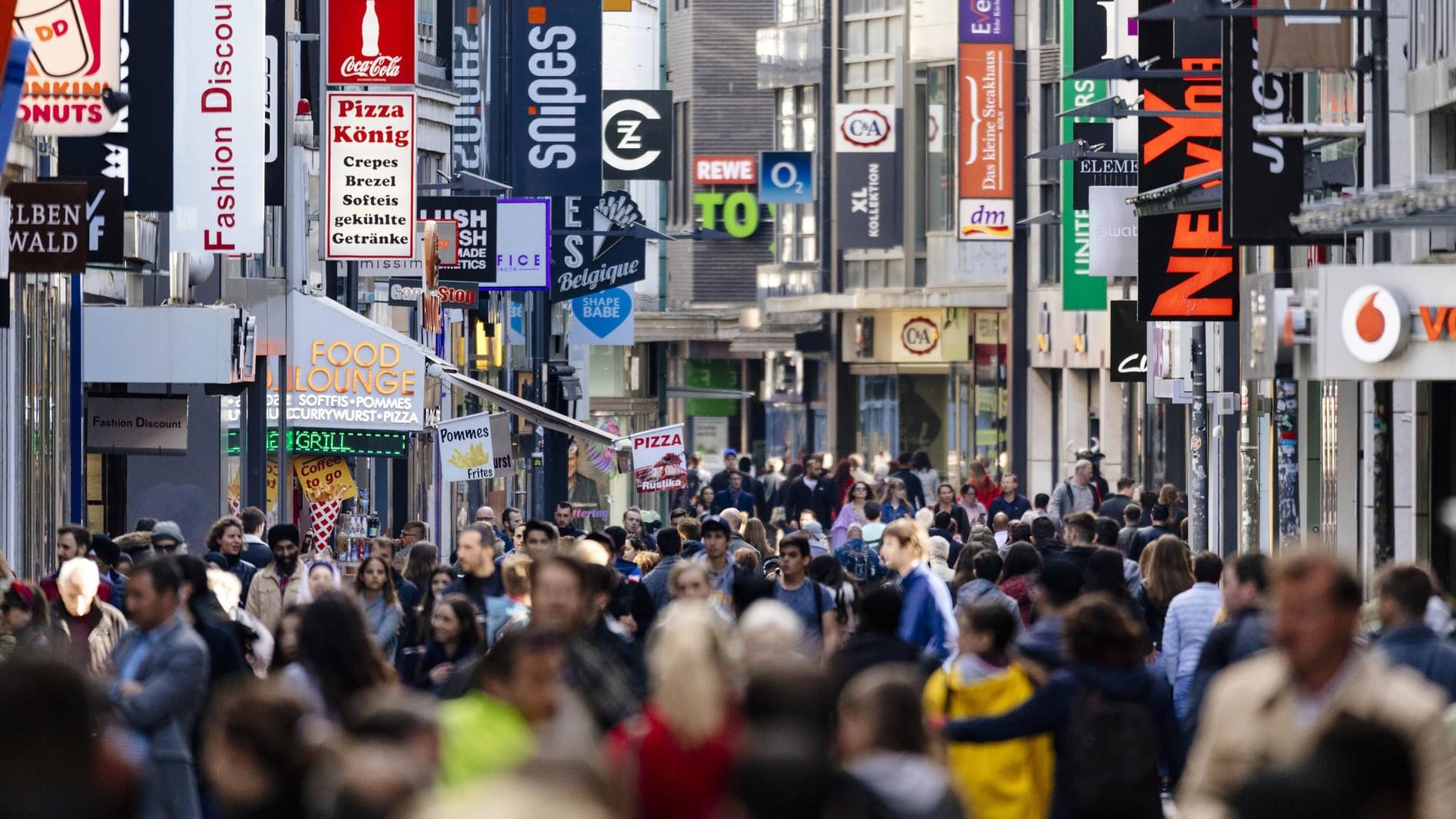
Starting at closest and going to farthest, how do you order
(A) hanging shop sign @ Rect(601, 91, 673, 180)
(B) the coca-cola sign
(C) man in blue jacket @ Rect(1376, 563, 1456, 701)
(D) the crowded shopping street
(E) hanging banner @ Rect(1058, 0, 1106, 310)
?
(D) the crowded shopping street, (C) man in blue jacket @ Rect(1376, 563, 1456, 701), (B) the coca-cola sign, (E) hanging banner @ Rect(1058, 0, 1106, 310), (A) hanging shop sign @ Rect(601, 91, 673, 180)

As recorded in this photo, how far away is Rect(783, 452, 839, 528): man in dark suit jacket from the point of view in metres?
35.3

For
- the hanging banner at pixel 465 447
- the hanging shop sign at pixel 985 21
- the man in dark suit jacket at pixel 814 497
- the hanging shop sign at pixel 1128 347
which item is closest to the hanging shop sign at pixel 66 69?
the hanging banner at pixel 465 447

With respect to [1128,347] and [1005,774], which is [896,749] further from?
[1128,347]

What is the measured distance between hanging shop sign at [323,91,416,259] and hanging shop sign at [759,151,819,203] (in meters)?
30.8

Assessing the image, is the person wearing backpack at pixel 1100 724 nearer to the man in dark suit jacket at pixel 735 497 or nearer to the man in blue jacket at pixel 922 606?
the man in blue jacket at pixel 922 606

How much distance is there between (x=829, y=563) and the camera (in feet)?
48.3

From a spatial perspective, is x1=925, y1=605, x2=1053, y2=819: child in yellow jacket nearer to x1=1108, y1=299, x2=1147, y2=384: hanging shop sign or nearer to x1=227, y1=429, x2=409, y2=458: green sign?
x1=227, y1=429, x2=409, y2=458: green sign

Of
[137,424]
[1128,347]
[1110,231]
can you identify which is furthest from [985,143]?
[137,424]

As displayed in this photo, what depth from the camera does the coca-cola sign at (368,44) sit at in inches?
1175

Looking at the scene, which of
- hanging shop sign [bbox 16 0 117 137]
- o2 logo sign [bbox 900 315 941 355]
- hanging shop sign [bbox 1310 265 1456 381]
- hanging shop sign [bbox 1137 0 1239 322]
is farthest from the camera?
o2 logo sign [bbox 900 315 941 355]

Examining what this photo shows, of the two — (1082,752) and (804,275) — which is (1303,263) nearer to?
(1082,752)

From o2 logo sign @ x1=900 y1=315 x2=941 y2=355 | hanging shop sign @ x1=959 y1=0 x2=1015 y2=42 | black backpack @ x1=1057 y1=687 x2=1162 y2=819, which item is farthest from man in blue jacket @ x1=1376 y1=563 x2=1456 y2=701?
o2 logo sign @ x1=900 y1=315 x2=941 y2=355

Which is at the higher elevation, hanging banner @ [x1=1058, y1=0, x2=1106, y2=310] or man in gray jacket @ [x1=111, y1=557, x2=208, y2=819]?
hanging banner @ [x1=1058, y1=0, x2=1106, y2=310]

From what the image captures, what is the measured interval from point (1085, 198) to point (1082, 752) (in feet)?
88.3
